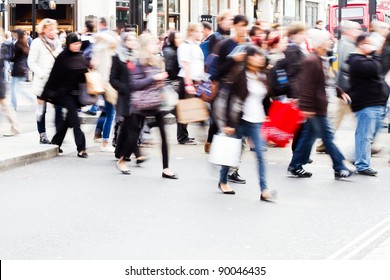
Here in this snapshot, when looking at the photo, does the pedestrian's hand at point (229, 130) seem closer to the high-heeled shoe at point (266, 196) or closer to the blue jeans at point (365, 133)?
the high-heeled shoe at point (266, 196)

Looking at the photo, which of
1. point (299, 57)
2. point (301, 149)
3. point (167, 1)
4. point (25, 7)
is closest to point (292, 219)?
point (301, 149)

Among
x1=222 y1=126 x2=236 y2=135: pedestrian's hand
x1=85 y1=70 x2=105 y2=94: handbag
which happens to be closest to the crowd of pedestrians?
x1=222 y1=126 x2=236 y2=135: pedestrian's hand

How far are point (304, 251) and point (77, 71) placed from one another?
22.2 feet

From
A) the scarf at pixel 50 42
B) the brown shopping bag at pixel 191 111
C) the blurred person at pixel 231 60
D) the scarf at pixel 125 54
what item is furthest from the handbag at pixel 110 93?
the blurred person at pixel 231 60

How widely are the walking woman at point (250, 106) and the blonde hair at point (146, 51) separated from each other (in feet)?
6.23

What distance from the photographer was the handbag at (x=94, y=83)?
1391cm

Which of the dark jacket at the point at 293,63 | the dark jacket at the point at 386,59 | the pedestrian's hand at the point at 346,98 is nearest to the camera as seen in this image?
the pedestrian's hand at the point at 346,98

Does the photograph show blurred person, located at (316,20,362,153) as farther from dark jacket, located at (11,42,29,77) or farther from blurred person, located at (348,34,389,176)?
dark jacket, located at (11,42,29,77)

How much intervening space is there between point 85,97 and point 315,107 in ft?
12.2

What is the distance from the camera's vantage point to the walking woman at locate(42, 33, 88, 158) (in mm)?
13945

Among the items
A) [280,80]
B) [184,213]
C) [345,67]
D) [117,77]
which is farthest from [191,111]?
[184,213]

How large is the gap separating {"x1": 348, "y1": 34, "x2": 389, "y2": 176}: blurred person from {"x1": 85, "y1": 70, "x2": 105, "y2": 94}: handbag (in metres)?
3.48

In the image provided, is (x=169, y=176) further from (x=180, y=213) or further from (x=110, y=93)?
(x=110, y=93)

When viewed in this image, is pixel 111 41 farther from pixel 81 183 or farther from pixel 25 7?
pixel 25 7
